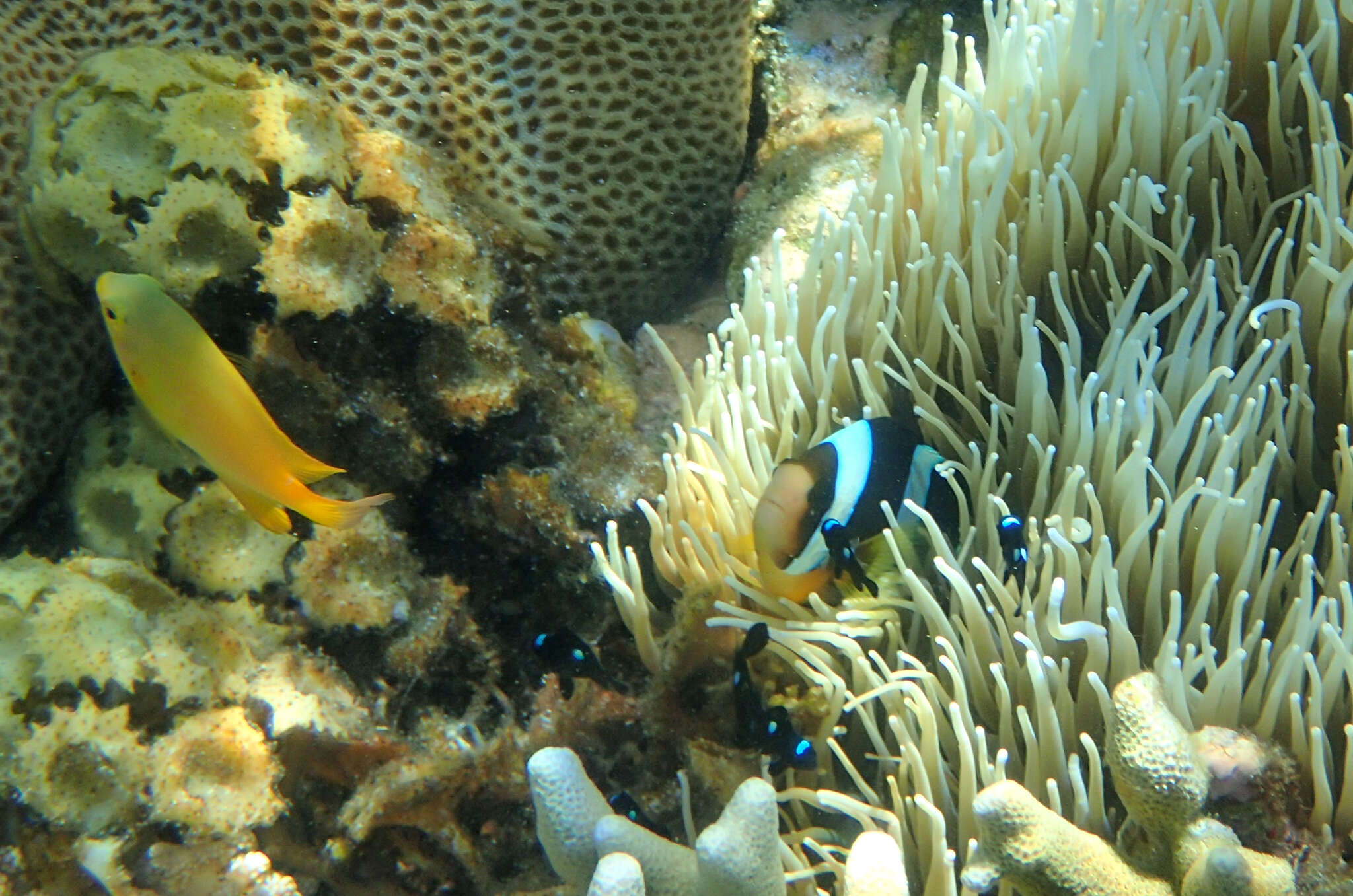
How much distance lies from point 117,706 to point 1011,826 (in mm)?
1668

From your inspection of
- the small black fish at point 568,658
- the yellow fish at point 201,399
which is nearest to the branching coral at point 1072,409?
the small black fish at point 568,658

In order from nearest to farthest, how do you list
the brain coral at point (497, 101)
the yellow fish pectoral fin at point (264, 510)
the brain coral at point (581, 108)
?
the yellow fish pectoral fin at point (264, 510) < the brain coral at point (497, 101) < the brain coral at point (581, 108)

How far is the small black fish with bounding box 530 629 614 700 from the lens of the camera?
6.00 ft

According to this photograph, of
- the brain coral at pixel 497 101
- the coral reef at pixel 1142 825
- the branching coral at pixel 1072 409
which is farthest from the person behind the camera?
the brain coral at pixel 497 101

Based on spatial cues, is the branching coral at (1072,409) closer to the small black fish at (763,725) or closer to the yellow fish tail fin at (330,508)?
the small black fish at (763,725)

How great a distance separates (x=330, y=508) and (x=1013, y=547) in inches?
53.7

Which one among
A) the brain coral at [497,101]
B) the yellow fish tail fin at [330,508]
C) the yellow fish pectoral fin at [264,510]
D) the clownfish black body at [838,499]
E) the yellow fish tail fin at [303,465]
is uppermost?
the brain coral at [497,101]

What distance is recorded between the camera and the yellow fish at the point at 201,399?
1.63 metres

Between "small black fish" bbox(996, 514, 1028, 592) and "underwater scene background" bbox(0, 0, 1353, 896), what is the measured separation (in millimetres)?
12

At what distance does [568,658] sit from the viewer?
1830 mm

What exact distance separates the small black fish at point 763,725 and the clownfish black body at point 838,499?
17cm

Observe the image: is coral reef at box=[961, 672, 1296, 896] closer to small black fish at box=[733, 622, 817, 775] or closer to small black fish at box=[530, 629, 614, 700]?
small black fish at box=[733, 622, 817, 775]

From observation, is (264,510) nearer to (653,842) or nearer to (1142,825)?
(653,842)

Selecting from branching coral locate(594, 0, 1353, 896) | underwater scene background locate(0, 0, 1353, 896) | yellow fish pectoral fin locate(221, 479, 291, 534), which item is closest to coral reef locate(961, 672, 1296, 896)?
underwater scene background locate(0, 0, 1353, 896)
